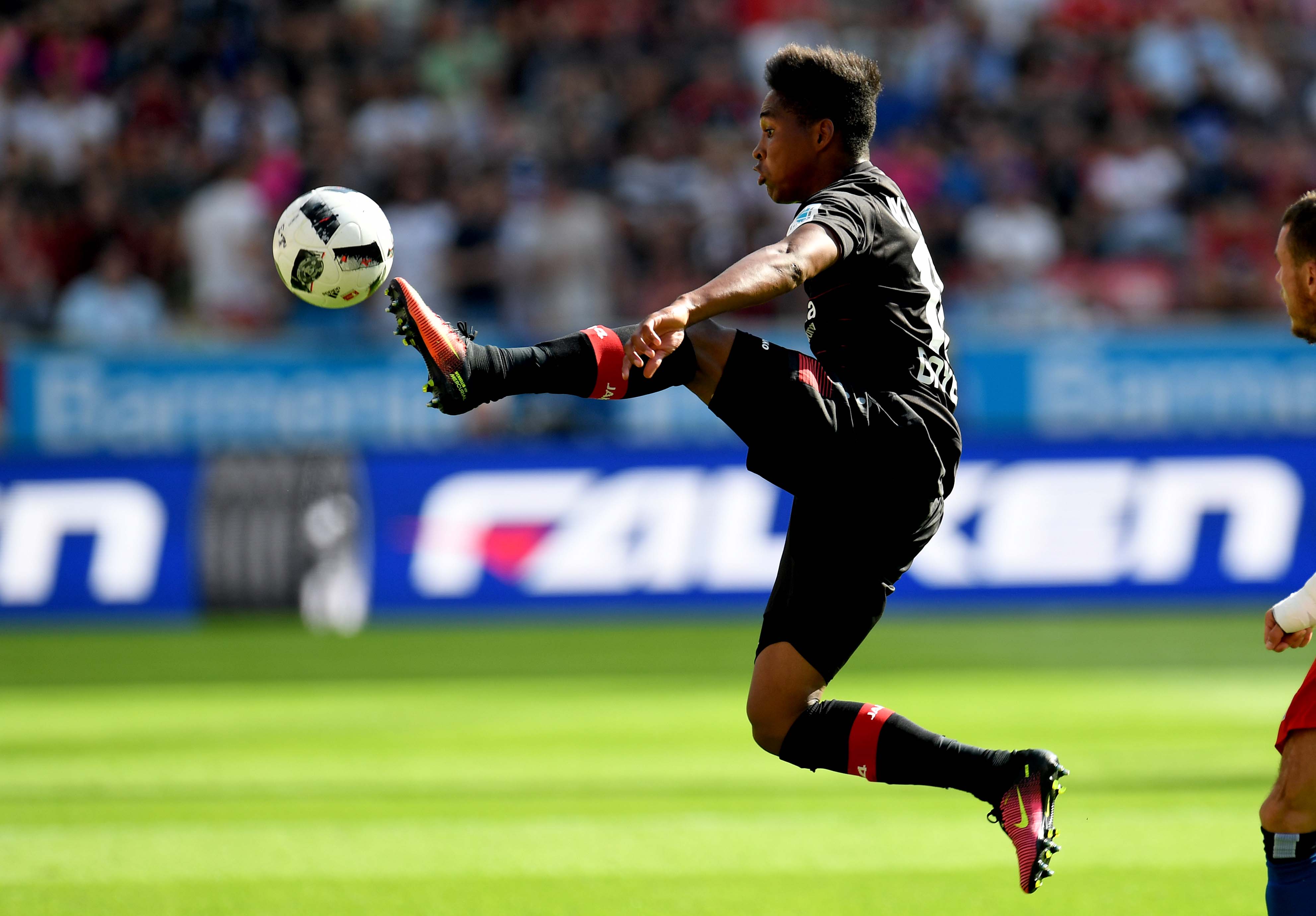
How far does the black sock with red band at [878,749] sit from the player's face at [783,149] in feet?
5.12

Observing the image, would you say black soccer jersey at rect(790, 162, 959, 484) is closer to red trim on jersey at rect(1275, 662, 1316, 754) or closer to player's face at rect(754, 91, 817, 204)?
player's face at rect(754, 91, 817, 204)

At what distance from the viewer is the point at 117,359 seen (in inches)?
550

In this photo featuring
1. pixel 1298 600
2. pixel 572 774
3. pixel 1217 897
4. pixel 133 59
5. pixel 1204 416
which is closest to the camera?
pixel 1298 600

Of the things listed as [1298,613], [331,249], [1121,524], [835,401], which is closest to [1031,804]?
[1298,613]

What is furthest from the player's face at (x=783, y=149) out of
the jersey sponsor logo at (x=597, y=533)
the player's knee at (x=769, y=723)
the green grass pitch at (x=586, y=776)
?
the jersey sponsor logo at (x=597, y=533)

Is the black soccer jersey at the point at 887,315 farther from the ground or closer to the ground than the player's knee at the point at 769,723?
farther from the ground

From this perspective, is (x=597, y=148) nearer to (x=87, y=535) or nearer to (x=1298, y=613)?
(x=87, y=535)

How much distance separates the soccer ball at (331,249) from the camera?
520 cm

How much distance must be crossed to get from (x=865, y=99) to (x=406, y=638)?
899 cm

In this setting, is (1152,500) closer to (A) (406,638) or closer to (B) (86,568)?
(A) (406,638)

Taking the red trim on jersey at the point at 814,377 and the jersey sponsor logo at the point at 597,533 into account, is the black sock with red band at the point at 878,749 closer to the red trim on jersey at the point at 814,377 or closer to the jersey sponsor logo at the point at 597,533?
Answer: the red trim on jersey at the point at 814,377

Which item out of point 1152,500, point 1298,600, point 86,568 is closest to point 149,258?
point 86,568

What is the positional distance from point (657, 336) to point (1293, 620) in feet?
5.62

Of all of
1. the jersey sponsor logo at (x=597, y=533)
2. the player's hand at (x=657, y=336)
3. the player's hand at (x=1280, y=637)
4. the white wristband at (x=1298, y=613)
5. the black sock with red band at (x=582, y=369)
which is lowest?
the jersey sponsor logo at (x=597, y=533)
